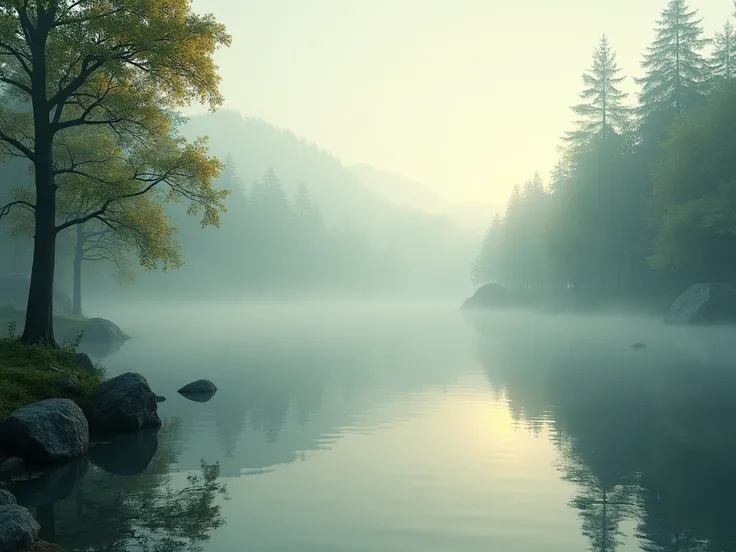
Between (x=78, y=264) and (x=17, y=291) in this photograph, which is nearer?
(x=78, y=264)

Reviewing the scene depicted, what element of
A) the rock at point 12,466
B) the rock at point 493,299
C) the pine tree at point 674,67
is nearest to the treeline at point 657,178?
the pine tree at point 674,67

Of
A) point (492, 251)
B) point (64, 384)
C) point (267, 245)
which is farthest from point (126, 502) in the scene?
point (267, 245)

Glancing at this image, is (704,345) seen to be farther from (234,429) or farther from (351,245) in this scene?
(351,245)

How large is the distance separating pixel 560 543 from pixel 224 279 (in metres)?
109

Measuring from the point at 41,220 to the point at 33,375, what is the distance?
5226mm

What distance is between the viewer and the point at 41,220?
19.2 metres

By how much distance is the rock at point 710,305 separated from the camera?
150 feet

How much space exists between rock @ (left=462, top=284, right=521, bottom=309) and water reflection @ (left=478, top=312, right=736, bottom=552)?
58.9 m

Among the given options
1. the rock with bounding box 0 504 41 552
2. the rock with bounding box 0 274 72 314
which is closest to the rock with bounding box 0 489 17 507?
the rock with bounding box 0 504 41 552

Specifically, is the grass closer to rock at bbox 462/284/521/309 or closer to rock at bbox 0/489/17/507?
rock at bbox 0/489/17/507

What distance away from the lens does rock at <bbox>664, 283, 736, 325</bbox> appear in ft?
150

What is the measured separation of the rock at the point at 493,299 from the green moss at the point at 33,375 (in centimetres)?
7645

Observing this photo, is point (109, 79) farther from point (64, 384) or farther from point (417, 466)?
point (417, 466)

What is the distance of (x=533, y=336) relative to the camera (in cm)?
4594
